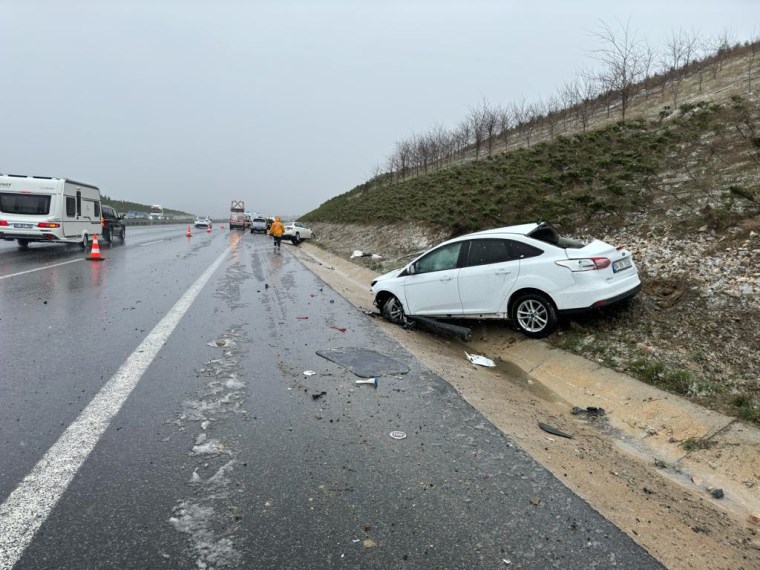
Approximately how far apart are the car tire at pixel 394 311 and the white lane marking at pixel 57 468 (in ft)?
15.2

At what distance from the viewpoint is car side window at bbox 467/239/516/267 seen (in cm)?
759

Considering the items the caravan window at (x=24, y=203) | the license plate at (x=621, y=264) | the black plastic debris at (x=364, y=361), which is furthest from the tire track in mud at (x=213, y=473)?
the caravan window at (x=24, y=203)

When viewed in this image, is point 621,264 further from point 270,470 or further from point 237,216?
point 237,216

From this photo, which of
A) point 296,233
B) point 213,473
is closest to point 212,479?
point 213,473

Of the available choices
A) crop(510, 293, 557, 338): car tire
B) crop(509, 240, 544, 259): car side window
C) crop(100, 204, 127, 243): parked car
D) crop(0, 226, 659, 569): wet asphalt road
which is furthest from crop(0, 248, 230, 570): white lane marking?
crop(100, 204, 127, 243): parked car

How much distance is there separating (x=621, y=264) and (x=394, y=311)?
13.2 feet

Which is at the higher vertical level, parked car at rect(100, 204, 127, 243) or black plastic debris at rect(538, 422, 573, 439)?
parked car at rect(100, 204, 127, 243)

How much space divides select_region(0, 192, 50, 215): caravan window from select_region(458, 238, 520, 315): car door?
54.8 feet

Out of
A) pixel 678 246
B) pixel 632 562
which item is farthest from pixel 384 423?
pixel 678 246

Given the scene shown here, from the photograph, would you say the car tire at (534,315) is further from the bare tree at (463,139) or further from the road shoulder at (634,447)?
the bare tree at (463,139)

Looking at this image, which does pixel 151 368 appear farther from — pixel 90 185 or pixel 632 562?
pixel 90 185

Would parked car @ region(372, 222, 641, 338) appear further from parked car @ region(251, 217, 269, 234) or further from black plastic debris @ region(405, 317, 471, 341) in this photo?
parked car @ region(251, 217, 269, 234)

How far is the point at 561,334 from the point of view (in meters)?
7.45

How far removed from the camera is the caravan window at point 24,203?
17.2m
